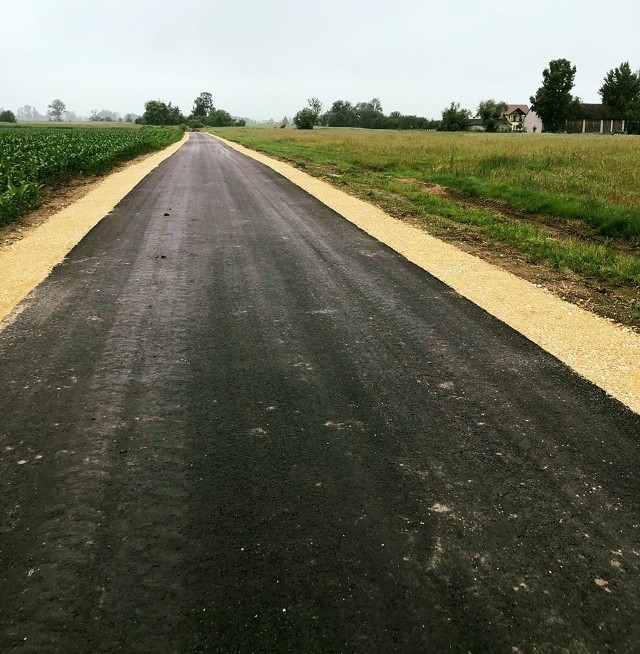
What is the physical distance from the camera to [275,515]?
2.72m

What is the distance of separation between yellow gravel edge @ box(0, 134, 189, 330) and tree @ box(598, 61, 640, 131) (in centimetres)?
9940

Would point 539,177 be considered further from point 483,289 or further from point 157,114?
point 157,114

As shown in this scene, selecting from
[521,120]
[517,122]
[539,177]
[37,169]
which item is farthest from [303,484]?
[517,122]

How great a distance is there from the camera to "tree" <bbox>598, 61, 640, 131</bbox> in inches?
3393

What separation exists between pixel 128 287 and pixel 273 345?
2.54 metres

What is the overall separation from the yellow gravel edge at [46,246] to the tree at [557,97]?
3632 inches

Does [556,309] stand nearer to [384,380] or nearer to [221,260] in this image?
[384,380]

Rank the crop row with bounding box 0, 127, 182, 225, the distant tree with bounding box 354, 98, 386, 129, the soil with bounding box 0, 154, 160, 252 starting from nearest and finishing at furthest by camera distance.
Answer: the soil with bounding box 0, 154, 160, 252, the crop row with bounding box 0, 127, 182, 225, the distant tree with bounding box 354, 98, 386, 129

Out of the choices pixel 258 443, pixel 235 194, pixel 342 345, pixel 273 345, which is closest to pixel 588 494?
pixel 258 443

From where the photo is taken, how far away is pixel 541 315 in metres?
5.97

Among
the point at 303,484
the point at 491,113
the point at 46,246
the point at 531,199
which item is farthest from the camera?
the point at 491,113

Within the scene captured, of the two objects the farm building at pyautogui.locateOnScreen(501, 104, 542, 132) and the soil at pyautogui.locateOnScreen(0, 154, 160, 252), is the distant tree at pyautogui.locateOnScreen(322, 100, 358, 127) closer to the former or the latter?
the farm building at pyautogui.locateOnScreen(501, 104, 542, 132)

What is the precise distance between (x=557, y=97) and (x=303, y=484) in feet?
332

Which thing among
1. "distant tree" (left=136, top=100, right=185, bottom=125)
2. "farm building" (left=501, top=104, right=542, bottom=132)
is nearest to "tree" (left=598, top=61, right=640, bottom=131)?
"farm building" (left=501, top=104, right=542, bottom=132)
